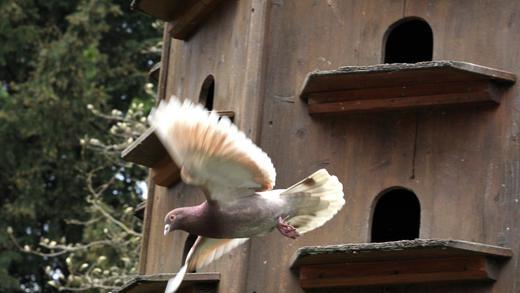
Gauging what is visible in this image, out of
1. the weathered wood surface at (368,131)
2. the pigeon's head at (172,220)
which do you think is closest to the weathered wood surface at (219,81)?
the weathered wood surface at (368,131)

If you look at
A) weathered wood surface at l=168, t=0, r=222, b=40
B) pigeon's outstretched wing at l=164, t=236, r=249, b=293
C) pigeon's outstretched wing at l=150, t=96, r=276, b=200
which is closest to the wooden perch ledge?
weathered wood surface at l=168, t=0, r=222, b=40

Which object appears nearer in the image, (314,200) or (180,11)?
(314,200)

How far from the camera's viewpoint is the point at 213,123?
10.8 metres

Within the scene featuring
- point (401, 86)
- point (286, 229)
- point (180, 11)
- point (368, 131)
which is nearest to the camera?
point (286, 229)

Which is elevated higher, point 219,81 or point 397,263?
point 219,81

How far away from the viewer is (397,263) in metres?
11.8

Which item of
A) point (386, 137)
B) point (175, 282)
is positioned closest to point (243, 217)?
point (175, 282)

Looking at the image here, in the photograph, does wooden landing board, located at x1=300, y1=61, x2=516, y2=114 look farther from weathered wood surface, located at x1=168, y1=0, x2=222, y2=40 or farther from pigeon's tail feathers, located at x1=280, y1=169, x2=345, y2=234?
weathered wood surface, located at x1=168, y1=0, x2=222, y2=40

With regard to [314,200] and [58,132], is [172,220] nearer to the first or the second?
[314,200]

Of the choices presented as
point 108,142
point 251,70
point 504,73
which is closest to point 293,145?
point 251,70

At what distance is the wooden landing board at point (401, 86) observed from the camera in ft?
38.8

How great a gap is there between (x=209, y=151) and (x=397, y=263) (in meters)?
1.54

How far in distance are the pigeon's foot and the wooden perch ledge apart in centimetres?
192

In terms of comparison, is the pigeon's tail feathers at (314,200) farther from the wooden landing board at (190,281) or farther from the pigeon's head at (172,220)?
the wooden landing board at (190,281)
